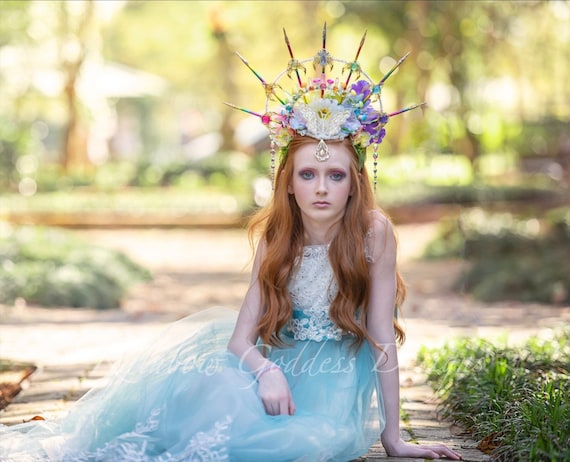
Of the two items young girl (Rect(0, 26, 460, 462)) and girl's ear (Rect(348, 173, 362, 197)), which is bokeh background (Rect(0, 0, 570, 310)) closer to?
young girl (Rect(0, 26, 460, 462))

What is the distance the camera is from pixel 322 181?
11.0ft

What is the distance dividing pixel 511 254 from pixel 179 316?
4.29 meters

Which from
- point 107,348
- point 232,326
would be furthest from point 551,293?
point 232,326

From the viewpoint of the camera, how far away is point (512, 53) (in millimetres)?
24125

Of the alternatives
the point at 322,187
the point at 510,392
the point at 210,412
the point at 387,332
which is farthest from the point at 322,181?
the point at 510,392

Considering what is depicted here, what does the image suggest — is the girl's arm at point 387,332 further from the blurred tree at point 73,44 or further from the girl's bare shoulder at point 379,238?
the blurred tree at point 73,44

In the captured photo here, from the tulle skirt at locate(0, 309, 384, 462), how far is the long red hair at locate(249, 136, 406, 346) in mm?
102

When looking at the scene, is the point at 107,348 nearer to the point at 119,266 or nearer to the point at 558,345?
the point at 558,345

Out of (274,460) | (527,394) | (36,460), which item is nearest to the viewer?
(274,460)

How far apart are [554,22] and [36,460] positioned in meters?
24.4

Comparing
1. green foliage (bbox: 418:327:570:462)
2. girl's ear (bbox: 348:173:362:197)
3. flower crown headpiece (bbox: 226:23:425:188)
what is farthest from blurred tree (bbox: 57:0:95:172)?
girl's ear (bbox: 348:173:362:197)

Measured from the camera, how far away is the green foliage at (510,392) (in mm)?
3176

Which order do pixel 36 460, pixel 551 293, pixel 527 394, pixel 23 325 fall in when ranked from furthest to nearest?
pixel 551 293 < pixel 23 325 < pixel 527 394 < pixel 36 460

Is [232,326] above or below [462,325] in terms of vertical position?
above
